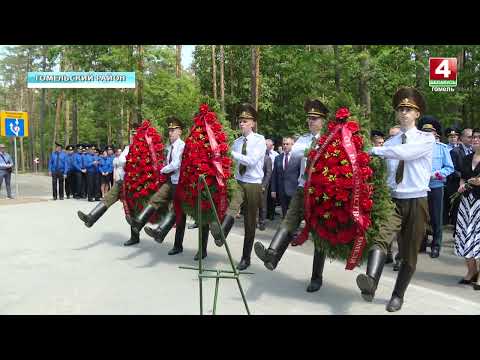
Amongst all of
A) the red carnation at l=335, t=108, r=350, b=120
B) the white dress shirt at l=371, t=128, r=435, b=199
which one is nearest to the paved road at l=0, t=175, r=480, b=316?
the white dress shirt at l=371, t=128, r=435, b=199

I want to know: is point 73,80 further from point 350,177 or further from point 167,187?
point 350,177

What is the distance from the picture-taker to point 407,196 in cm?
526

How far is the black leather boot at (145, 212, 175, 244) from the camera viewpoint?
7073 millimetres

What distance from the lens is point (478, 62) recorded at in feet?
79.4

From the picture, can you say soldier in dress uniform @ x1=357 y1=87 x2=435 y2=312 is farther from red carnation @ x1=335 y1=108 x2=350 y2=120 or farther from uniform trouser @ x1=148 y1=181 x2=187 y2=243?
uniform trouser @ x1=148 y1=181 x2=187 y2=243

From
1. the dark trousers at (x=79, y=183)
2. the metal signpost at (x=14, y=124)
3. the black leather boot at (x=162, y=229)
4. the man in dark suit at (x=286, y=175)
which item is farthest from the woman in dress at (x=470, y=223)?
the metal signpost at (x=14, y=124)

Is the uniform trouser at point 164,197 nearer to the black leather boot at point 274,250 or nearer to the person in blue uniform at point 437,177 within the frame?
the black leather boot at point 274,250

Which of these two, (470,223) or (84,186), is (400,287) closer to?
(470,223)

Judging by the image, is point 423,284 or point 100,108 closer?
point 423,284

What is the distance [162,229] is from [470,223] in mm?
4081

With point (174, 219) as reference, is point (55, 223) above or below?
below

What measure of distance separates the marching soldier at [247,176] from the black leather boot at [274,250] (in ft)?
4.73

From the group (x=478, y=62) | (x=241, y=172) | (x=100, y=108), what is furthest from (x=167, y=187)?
(x=100, y=108)

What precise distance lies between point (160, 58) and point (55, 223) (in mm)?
19395
